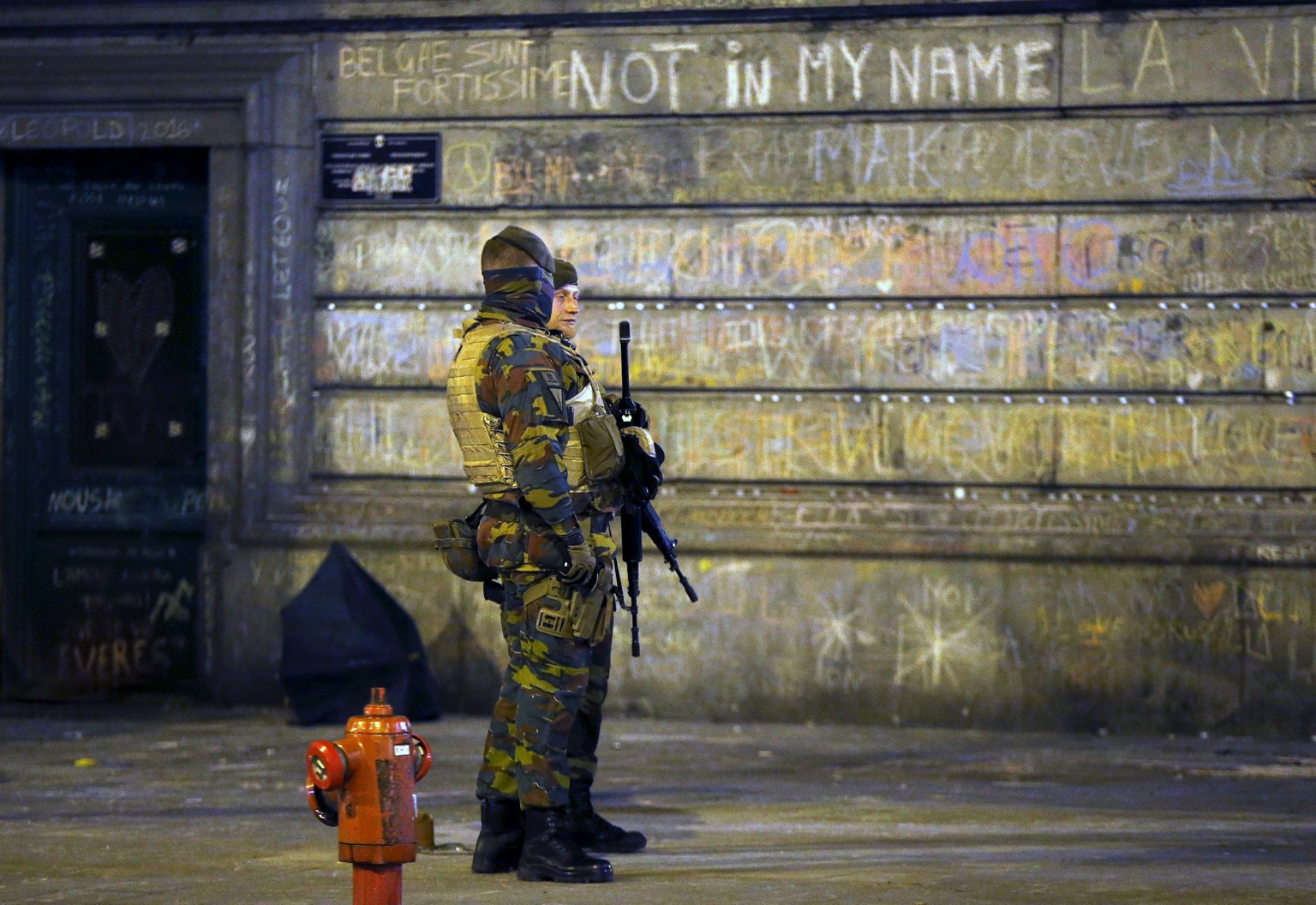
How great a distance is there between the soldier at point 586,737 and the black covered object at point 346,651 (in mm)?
3483

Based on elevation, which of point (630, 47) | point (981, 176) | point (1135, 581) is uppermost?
point (630, 47)

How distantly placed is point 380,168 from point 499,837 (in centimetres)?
551

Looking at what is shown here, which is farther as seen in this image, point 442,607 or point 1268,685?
point 442,607

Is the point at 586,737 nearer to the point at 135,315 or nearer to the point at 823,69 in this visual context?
the point at 823,69

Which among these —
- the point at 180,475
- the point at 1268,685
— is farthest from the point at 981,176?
the point at 180,475

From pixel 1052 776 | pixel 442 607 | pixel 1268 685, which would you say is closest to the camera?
pixel 1052 776

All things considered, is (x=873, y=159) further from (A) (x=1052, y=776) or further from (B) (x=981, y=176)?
(A) (x=1052, y=776)

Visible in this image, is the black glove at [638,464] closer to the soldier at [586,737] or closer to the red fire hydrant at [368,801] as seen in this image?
the soldier at [586,737]

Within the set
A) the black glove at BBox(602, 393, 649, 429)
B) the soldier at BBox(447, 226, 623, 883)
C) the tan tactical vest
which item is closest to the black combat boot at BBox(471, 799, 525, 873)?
the soldier at BBox(447, 226, 623, 883)

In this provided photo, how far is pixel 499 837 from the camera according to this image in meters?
6.94

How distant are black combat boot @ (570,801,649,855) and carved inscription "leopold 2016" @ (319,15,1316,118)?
499 cm

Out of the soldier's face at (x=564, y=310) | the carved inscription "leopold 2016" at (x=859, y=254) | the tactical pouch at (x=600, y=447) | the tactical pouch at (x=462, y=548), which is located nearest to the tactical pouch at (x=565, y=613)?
the tactical pouch at (x=462, y=548)

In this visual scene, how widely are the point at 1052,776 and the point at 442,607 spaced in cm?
365

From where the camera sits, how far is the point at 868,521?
431 inches
